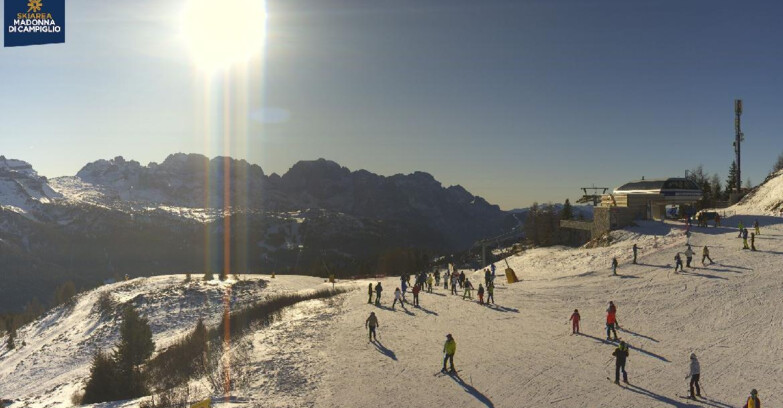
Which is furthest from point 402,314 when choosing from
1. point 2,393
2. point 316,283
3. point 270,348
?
point 2,393

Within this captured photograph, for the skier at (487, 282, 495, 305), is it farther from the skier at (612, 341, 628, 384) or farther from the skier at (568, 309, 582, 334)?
the skier at (612, 341, 628, 384)

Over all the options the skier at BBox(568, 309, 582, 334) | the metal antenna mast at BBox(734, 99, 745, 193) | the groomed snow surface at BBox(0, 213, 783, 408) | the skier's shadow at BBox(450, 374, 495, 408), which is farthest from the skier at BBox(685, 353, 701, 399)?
the metal antenna mast at BBox(734, 99, 745, 193)

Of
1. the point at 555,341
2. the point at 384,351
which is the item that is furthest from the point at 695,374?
the point at 384,351

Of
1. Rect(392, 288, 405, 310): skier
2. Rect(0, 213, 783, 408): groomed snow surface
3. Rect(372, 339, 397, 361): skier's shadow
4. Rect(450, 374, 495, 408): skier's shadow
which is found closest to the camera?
Rect(450, 374, 495, 408): skier's shadow

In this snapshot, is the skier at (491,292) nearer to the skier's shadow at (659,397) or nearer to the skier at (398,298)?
the skier at (398,298)

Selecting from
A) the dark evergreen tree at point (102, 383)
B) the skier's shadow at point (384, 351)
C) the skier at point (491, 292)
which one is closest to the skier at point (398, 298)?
the skier at point (491, 292)

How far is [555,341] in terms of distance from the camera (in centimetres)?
2255

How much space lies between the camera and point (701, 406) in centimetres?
1494

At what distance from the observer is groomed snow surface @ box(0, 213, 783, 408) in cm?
1708

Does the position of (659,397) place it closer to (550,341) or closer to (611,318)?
(611,318)

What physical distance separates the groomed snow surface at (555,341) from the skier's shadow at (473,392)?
0.24 ft

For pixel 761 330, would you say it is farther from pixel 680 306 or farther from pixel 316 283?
pixel 316 283

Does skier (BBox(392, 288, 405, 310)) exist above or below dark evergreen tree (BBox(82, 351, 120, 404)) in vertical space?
above

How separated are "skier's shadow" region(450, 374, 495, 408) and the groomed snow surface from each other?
75mm
